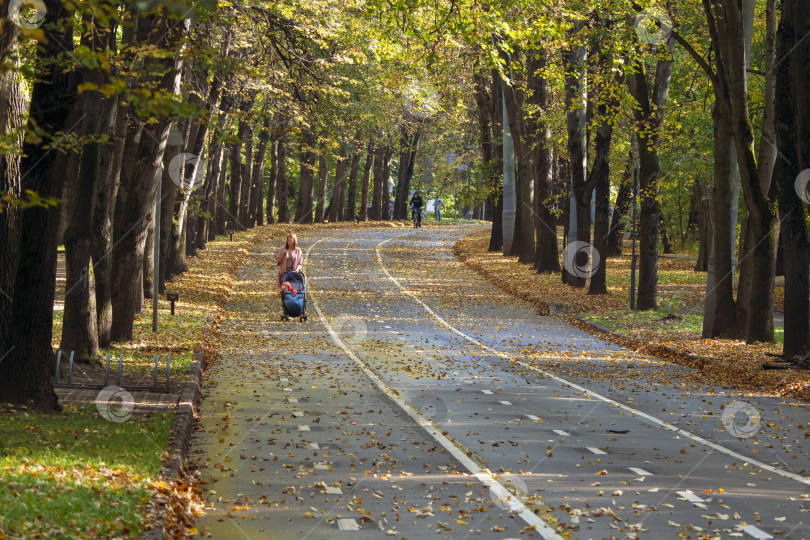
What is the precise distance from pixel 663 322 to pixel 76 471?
1720 centimetres

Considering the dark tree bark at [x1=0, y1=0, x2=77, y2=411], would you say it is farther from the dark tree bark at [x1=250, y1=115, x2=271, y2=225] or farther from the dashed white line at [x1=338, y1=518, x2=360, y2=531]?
the dark tree bark at [x1=250, y1=115, x2=271, y2=225]

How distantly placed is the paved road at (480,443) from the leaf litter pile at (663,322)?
653 millimetres

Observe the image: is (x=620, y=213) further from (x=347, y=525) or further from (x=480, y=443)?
(x=347, y=525)

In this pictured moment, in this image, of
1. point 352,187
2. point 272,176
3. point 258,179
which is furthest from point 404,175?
point 258,179

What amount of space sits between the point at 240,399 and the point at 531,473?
17.5 ft

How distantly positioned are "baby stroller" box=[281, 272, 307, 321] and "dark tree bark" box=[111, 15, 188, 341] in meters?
4.93

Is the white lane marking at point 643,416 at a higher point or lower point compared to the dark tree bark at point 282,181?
lower

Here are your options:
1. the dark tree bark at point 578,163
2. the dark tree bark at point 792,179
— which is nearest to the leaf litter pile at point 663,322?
the dark tree bark at point 792,179

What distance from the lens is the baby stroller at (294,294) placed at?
2298 cm

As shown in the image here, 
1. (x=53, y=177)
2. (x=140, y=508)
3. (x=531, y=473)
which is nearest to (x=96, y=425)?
(x=53, y=177)

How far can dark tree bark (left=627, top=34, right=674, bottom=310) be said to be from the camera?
23922 mm

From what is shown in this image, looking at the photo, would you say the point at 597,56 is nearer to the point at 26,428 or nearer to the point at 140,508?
the point at 26,428

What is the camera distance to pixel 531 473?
30.9ft

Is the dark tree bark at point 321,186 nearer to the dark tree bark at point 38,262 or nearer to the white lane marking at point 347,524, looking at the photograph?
the dark tree bark at point 38,262
